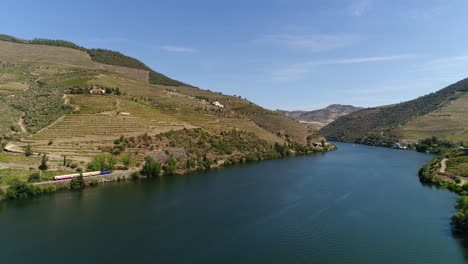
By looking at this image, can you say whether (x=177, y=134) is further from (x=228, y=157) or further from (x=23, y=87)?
(x=23, y=87)

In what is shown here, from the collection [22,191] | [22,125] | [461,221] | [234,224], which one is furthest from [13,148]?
[461,221]

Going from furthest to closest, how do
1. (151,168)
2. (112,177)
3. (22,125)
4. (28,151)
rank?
(22,125) → (151,168) → (112,177) → (28,151)

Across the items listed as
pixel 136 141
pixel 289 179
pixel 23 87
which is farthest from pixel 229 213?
pixel 23 87

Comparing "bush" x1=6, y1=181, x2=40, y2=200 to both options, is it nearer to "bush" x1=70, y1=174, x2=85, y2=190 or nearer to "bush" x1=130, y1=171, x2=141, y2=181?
"bush" x1=70, y1=174, x2=85, y2=190

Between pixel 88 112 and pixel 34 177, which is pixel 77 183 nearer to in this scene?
pixel 34 177

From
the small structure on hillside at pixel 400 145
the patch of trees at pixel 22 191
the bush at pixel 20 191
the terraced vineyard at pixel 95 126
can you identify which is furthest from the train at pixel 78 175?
the small structure on hillside at pixel 400 145

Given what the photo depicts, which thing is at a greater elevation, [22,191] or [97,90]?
[97,90]

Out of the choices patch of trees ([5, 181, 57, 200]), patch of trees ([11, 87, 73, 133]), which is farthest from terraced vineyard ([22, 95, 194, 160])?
patch of trees ([5, 181, 57, 200])
